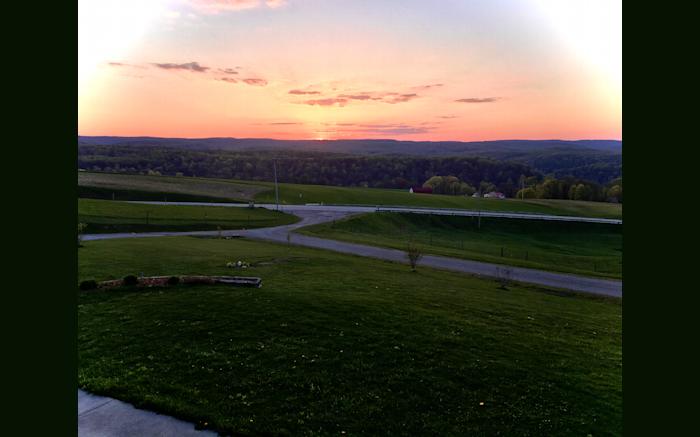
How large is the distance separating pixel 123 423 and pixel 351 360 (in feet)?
18.5

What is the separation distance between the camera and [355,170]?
174m

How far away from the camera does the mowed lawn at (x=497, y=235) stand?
157ft

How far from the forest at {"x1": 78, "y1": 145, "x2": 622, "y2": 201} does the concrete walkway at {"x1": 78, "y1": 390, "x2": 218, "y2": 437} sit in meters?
120

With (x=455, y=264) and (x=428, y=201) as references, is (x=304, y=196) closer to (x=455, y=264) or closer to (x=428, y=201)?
(x=428, y=201)

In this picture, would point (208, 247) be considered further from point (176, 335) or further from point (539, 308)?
point (539, 308)

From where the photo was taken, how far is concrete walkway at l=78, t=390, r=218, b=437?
8.19 metres

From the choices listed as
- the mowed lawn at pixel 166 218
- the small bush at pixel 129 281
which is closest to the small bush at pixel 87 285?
the small bush at pixel 129 281

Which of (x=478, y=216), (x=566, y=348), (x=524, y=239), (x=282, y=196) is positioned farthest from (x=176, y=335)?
(x=282, y=196)

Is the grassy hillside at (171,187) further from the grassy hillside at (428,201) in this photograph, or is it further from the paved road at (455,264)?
the paved road at (455,264)

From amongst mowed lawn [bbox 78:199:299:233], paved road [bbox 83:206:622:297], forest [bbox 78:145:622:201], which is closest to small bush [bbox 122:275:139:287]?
paved road [bbox 83:206:622:297]

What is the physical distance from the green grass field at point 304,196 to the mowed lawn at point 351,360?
215 ft

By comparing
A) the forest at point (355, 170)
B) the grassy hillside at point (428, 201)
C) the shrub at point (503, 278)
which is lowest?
the shrub at point (503, 278)

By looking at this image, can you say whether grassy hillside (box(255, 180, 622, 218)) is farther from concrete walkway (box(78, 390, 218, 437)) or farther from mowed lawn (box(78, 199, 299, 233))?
concrete walkway (box(78, 390, 218, 437))

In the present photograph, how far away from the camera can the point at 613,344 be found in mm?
15656
